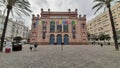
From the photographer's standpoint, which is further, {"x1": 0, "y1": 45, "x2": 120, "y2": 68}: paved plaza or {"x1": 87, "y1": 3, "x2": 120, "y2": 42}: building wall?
{"x1": 87, "y1": 3, "x2": 120, "y2": 42}: building wall

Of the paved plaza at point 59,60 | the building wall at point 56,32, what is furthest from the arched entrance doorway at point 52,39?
the paved plaza at point 59,60

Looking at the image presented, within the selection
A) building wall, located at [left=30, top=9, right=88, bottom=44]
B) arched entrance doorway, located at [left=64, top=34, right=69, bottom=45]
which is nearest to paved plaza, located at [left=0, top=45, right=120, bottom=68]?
building wall, located at [left=30, top=9, right=88, bottom=44]

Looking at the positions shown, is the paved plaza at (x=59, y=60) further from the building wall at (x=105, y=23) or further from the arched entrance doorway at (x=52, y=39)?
the building wall at (x=105, y=23)

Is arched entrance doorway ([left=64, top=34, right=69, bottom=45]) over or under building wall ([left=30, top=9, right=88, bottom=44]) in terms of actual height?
under

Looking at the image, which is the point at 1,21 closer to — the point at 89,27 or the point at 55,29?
the point at 55,29

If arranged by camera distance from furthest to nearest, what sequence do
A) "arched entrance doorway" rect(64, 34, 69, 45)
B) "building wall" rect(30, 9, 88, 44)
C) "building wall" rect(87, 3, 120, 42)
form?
"building wall" rect(87, 3, 120, 42) < "arched entrance doorway" rect(64, 34, 69, 45) < "building wall" rect(30, 9, 88, 44)

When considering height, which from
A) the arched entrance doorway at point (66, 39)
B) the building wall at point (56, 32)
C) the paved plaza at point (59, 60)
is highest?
the building wall at point (56, 32)

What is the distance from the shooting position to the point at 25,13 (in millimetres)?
19281

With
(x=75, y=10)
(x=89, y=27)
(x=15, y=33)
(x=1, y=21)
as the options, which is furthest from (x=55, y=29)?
(x=89, y=27)

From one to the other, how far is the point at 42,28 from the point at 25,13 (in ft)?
101

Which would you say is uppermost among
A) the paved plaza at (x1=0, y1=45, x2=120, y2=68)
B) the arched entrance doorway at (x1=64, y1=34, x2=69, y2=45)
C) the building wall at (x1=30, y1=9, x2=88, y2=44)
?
the building wall at (x1=30, y1=9, x2=88, y2=44)

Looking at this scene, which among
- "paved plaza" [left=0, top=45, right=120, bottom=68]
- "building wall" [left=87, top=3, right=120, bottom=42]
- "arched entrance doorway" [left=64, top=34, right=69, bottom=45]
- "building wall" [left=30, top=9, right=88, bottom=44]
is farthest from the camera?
"building wall" [left=87, top=3, right=120, bottom=42]

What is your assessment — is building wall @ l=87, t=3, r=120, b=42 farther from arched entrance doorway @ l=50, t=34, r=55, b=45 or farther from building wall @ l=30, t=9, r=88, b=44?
arched entrance doorway @ l=50, t=34, r=55, b=45

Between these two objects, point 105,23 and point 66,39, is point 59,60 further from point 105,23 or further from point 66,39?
point 105,23
